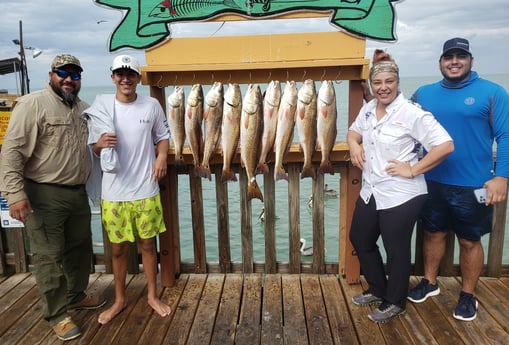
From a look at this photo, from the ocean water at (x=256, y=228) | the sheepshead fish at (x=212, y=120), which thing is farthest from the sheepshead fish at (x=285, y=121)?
the ocean water at (x=256, y=228)

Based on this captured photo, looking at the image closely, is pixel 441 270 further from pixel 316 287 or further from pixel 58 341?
pixel 58 341

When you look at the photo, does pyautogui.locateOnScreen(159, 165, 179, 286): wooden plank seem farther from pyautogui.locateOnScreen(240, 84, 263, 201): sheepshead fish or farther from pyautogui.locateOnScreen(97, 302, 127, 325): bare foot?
pyautogui.locateOnScreen(240, 84, 263, 201): sheepshead fish

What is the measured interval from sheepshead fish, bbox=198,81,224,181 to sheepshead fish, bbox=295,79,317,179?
0.59 metres

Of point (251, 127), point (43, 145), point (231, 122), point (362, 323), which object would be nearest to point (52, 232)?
point (43, 145)

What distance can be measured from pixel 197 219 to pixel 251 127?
1.26 meters

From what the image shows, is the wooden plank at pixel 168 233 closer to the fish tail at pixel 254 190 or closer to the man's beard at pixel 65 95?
the fish tail at pixel 254 190

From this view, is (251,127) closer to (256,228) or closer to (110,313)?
(110,313)

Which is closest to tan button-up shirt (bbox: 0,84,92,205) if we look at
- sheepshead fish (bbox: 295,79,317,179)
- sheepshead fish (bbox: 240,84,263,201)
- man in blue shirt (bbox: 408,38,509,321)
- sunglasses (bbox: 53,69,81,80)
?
sunglasses (bbox: 53,69,81,80)

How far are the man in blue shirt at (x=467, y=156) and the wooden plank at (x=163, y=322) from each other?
223cm

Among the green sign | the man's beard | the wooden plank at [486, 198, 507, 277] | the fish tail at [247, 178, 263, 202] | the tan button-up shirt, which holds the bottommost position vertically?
the wooden plank at [486, 198, 507, 277]

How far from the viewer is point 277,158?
118 inches

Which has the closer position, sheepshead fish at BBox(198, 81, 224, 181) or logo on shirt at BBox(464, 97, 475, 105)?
logo on shirt at BBox(464, 97, 475, 105)

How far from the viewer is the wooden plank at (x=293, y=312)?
9.25ft

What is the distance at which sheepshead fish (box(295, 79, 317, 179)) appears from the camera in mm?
2848
